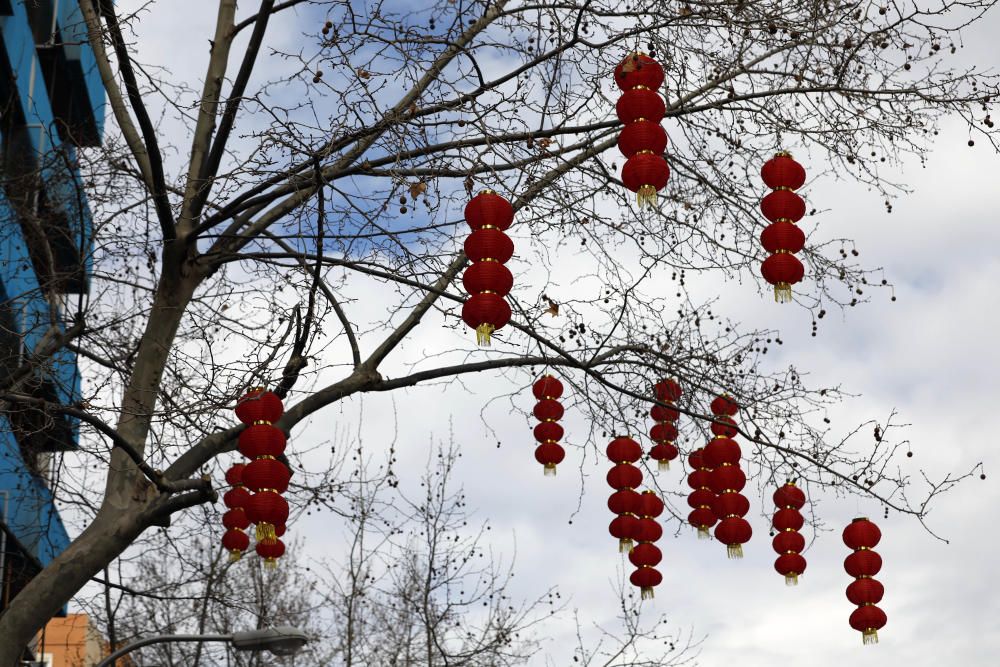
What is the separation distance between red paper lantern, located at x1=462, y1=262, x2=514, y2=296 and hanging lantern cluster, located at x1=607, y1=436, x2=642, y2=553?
137 inches

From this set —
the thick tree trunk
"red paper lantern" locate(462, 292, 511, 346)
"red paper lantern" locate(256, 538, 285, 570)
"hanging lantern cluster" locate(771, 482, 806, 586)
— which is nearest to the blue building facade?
the thick tree trunk

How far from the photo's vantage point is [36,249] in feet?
47.9

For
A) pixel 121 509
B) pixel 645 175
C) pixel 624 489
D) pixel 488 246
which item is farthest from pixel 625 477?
pixel 121 509

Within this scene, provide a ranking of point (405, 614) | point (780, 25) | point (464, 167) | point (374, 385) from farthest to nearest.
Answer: point (405, 614) → point (374, 385) → point (780, 25) → point (464, 167)

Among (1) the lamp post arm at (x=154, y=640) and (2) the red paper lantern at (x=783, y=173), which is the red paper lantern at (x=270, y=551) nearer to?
(1) the lamp post arm at (x=154, y=640)

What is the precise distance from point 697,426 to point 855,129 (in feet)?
9.00

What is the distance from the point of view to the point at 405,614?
56.1ft

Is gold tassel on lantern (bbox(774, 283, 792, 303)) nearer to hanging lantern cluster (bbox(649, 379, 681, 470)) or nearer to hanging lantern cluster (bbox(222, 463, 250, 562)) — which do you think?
hanging lantern cluster (bbox(649, 379, 681, 470))

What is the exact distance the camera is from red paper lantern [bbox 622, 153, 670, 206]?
24.1 ft

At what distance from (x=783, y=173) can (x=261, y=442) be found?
12.7 ft

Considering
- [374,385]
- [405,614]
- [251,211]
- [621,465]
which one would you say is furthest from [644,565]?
[405,614]

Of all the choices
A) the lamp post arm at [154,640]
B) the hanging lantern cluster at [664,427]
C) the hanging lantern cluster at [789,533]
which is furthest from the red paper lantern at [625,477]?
the lamp post arm at [154,640]

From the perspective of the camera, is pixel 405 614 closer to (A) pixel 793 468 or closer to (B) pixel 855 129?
(A) pixel 793 468

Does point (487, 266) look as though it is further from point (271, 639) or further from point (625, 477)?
point (271, 639)
